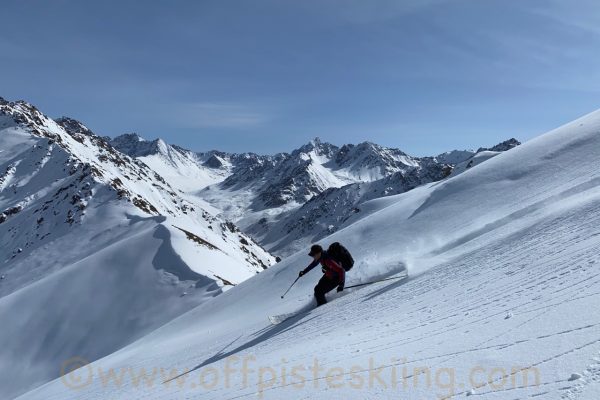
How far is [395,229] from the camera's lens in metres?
17.1

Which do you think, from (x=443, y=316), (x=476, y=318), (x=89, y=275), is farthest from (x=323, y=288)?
(x=89, y=275)

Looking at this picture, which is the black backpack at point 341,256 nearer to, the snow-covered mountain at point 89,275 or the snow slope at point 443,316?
the snow slope at point 443,316

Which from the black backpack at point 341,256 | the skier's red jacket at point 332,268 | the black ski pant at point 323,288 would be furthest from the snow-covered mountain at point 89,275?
the black backpack at point 341,256

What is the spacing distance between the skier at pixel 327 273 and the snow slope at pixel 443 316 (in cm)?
45

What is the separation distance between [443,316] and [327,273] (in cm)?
535

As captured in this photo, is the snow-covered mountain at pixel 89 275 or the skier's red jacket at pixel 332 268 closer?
the skier's red jacket at pixel 332 268

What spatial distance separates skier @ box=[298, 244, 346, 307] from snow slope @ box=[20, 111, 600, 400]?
1.48 feet

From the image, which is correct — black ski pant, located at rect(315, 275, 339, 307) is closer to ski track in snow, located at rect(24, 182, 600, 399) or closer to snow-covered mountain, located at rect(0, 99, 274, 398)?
ski track in snow, located at rect(24, 182, 600, 399)

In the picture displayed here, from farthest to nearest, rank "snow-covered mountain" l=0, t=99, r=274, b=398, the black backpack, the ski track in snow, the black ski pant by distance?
1. "snow-covered mountain" l=0, t=99, r=274, b=398
2. the black ski pant
3. the black backpack
4. the ski track in snow

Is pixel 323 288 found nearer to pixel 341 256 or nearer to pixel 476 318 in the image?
pixel 341 256

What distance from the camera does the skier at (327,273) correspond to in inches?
476

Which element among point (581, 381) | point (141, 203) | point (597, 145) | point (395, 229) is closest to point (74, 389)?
point (395, 229)

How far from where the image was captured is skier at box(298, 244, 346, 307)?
39.7 ft

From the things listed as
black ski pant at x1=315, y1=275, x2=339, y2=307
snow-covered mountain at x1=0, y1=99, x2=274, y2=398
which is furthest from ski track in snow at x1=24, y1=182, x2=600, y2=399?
snow-covered mountain at x1=0, y1=99, x2=274, y2=398
